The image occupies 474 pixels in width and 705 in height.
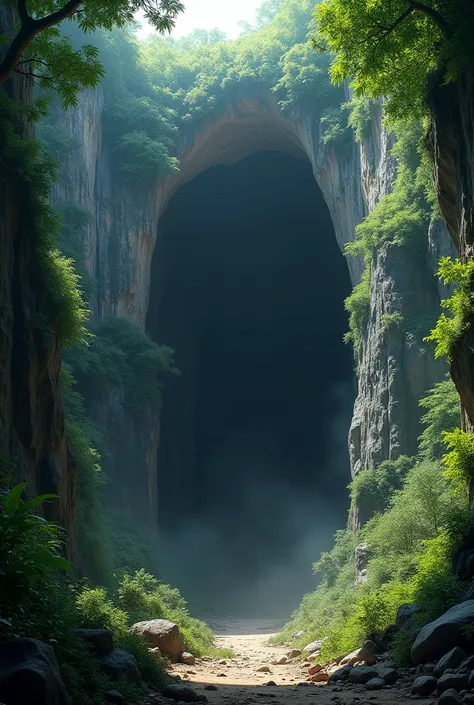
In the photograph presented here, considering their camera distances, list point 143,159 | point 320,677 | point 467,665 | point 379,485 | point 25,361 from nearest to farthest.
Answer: point 467,665
point 320,677
point 25,361
point 379,485
point 143,159

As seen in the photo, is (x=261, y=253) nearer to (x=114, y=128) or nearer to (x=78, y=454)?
(x=114, y=128)

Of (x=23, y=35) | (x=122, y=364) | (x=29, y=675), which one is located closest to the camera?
(x=29, y=675)

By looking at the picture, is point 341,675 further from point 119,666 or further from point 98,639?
point 98,639

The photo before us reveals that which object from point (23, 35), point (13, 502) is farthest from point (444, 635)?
point (23, 35)

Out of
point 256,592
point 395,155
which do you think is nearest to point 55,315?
point 395,155

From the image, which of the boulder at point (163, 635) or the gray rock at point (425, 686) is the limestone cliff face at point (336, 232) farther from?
the gray rock at point (425, 686)
